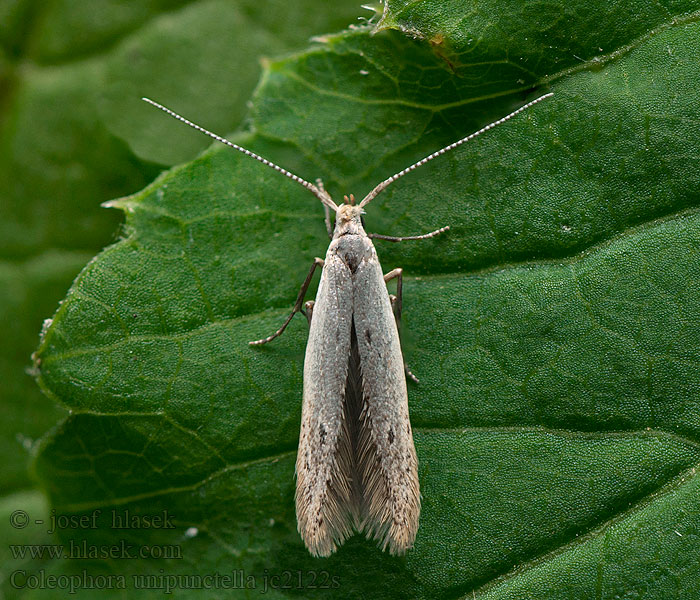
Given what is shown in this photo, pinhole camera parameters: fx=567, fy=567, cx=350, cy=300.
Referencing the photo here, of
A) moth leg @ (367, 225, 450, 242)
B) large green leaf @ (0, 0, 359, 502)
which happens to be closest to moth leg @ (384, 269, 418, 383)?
moth leg @ (367, 225, 450, 242)

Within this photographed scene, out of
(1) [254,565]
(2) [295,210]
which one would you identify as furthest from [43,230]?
(1) [254,565]

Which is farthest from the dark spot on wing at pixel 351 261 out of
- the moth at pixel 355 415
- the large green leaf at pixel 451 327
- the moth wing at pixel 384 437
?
the large green leaf at pixel 451 327

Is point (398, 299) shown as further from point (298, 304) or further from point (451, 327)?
point (298, 304)

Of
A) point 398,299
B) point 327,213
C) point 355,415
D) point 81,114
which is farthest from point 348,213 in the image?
point 81,114

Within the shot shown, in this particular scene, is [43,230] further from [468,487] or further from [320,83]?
[468,487]

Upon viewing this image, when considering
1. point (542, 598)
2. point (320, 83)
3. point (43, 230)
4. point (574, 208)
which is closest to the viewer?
Answer: point (542, 598)

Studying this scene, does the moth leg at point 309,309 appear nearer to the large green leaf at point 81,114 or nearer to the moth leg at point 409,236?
the moth leg at point 409,236

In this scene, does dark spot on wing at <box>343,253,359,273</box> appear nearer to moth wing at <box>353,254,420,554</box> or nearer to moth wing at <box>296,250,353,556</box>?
moth wing at <box>296,250,353,556</box>
